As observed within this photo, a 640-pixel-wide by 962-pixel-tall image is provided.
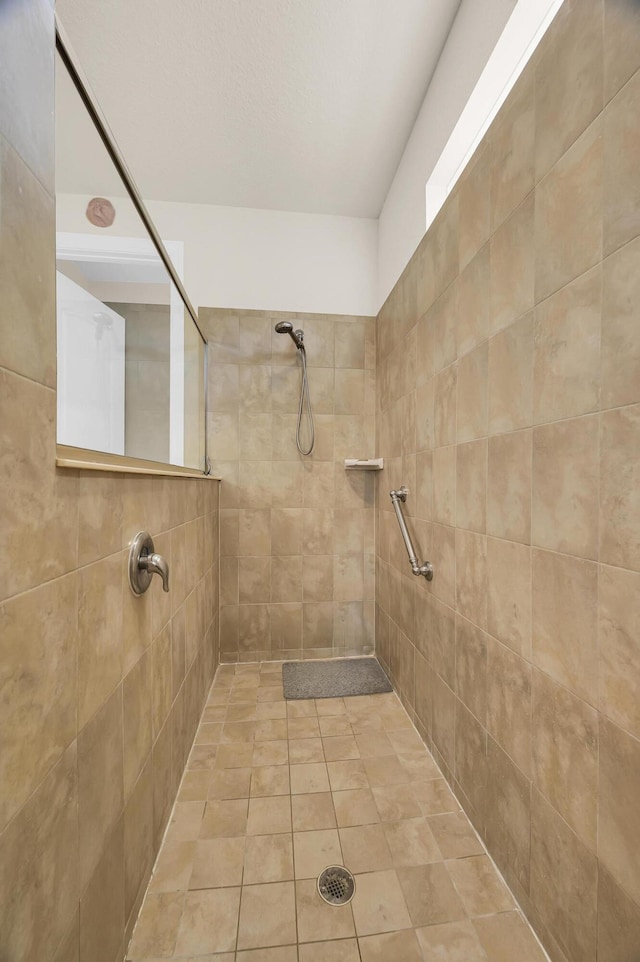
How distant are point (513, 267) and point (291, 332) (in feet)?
4.46

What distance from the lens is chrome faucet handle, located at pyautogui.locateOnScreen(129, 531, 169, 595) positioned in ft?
2.97

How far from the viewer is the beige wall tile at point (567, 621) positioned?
0.74m

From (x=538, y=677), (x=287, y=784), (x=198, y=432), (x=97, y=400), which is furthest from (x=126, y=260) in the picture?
(x=287, y=784)

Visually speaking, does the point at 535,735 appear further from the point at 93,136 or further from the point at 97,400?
the point at 93,136

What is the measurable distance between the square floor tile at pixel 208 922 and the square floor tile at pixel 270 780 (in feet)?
1.06

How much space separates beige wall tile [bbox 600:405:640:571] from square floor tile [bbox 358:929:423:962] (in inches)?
37.0

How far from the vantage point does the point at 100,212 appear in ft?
2.95

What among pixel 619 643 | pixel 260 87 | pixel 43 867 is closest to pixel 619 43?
pixel 619 643

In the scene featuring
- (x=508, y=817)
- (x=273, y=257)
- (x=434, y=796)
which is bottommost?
(x=434, y=796)

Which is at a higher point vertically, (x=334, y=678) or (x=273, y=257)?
(x=273, y=257)

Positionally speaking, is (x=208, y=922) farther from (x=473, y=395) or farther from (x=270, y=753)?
(x=473, y=395)

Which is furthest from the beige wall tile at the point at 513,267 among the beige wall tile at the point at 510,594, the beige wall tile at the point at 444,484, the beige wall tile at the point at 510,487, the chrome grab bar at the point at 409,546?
the chrome grab bar at the point at 409,546

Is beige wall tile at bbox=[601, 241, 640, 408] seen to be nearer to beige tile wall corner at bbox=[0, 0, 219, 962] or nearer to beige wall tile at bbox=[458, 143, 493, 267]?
beige wall tile at bbox=[458, 143, 493, 267]

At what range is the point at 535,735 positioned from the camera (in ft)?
2.92
